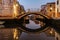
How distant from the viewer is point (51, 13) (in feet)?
102

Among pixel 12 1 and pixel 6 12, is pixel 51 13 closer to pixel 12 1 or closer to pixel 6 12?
pixel 12 1

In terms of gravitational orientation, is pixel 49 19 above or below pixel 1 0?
below

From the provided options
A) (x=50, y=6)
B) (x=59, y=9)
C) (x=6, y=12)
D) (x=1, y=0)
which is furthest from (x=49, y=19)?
(x=50, y=6)

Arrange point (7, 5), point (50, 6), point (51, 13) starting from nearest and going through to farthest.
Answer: point (7, 5) → point (51, 13) → point (50, 6)

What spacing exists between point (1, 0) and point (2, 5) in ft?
2.66

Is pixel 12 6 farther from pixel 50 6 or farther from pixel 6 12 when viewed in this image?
pixel 50 6

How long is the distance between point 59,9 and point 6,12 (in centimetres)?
683

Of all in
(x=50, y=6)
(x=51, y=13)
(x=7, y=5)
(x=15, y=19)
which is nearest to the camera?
(x=15, y=19)

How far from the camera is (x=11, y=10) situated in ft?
77.3

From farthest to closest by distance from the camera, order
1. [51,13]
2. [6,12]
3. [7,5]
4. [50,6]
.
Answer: [50,6] < [51,13] < [7,5] < [6,12]

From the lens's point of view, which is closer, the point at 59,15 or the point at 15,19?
the point at 15,19

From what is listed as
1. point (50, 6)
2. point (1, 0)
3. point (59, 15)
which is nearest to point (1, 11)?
point (1, 0)

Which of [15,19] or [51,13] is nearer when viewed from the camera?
[15,19]

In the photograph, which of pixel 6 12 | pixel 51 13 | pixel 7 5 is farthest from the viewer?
pixel 51 13
